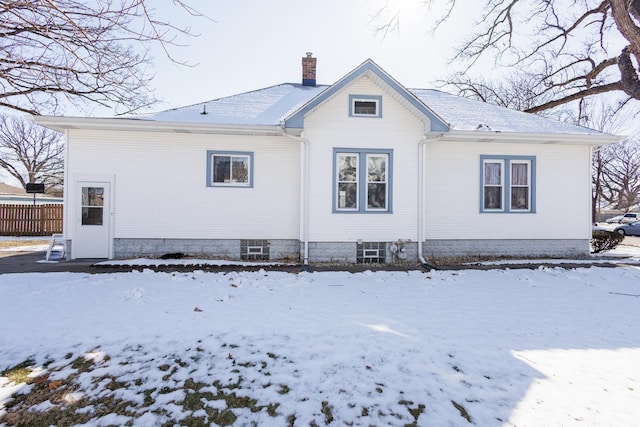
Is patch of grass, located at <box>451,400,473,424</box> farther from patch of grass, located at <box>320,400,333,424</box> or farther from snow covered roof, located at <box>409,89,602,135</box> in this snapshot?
snow covered roof, located at <box>409,89,602,135</box>

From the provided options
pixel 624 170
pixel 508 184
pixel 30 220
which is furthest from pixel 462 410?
pixel 624 170

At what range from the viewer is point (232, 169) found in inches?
368

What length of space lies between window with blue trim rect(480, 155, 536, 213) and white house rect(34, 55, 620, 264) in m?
0.27

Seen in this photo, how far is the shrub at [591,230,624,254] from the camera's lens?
11.5 meters

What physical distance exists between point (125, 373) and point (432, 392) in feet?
10.1

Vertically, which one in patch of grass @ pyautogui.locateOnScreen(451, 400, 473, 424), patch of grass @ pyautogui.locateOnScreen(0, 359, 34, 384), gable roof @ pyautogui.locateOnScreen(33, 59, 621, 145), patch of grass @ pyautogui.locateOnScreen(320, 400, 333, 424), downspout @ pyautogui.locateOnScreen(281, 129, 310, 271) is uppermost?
gable roof @ pyautogui.locateOnScreen(33, 59, 621, 145)

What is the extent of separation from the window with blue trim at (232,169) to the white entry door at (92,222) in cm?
304

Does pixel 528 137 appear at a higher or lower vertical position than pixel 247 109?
lower

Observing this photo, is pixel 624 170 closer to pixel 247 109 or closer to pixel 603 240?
pixel 603 240

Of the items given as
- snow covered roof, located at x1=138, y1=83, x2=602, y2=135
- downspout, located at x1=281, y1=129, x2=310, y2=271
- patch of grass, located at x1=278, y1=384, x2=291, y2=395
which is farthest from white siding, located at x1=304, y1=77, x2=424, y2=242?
patch of grass, located at x1=278, y1=384, x2=291, y2=395

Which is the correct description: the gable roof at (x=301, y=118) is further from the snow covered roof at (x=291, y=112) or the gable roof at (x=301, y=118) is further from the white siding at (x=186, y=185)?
the white siding at (x=186, y=185)

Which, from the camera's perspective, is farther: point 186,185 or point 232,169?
point 232,169

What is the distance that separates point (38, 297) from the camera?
18.4ft

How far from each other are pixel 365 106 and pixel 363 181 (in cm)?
216
